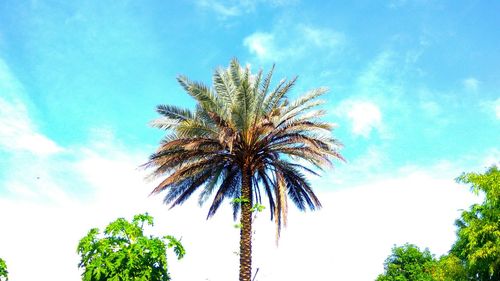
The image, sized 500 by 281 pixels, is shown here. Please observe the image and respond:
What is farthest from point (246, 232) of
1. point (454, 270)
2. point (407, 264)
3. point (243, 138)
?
point (407, 264)

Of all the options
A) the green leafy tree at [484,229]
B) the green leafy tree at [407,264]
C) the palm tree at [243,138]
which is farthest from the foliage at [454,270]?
the green leafy tree at [407,264]

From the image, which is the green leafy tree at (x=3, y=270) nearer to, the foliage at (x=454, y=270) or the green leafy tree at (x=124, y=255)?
the green leafy tree at (x=124, y=255)

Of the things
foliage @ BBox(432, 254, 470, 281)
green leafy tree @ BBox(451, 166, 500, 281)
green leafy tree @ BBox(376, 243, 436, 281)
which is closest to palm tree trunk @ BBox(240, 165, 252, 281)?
green leafy tree @ BBox(451, 166, 500, 281)

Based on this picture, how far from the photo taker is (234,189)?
2142cm

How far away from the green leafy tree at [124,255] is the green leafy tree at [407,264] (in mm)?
31109

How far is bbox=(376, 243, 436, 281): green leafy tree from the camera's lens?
127ft

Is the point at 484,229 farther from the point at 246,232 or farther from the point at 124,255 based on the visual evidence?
the point at 124,255

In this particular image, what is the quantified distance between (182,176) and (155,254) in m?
7.87

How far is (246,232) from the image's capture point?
17734 millimetres

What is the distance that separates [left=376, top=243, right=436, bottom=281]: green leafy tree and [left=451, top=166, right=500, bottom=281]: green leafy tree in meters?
18.7

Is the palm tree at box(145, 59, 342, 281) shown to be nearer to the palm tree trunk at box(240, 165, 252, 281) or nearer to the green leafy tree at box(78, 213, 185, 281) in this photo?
the palm tree trunk at box(240, 165, 252, 281)

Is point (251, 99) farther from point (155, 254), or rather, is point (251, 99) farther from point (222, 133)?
point (155, 254)

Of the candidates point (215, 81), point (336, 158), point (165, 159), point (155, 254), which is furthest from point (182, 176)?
point (155, 254)

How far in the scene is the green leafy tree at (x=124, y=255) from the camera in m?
11.3
